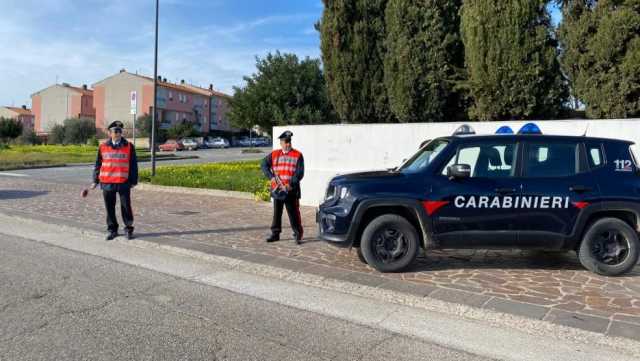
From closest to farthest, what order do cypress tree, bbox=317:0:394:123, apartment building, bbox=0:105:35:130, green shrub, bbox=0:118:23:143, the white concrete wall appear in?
the white concrete wall
cypress tree, bbox=317:0:394:123
green shrub, bbox=0:118:23:143
apartment building, bbox=0:105:35:130

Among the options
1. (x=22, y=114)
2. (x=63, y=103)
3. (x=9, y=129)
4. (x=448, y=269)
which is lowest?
(x=448, y=269)

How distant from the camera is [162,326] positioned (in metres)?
4.50

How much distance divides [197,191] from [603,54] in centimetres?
1036

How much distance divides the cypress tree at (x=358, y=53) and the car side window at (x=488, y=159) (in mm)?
6272

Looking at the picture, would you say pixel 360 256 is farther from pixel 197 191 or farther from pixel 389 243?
pixel 197 191

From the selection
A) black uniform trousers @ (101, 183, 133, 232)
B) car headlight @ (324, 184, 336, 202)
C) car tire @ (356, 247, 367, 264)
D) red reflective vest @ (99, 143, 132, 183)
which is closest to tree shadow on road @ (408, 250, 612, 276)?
car tire @ (356, 247, 367, 264)

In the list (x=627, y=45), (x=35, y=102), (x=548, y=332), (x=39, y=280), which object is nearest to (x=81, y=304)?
(x=39, y=280)

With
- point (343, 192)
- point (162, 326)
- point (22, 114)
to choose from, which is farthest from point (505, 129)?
point (22, 114)

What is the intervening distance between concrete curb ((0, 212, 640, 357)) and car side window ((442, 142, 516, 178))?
1.71 metres

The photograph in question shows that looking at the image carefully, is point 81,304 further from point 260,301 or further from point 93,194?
point 93,194

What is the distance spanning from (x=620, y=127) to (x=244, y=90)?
1756 cm

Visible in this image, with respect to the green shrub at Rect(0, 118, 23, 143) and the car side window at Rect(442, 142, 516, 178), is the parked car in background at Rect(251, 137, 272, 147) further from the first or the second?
the car side window at Rect(442, 142, 516, 178)

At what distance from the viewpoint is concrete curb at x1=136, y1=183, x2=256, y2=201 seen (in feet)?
44.4

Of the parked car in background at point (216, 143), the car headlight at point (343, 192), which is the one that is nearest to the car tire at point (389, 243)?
the car headlight at point (343, 192)
